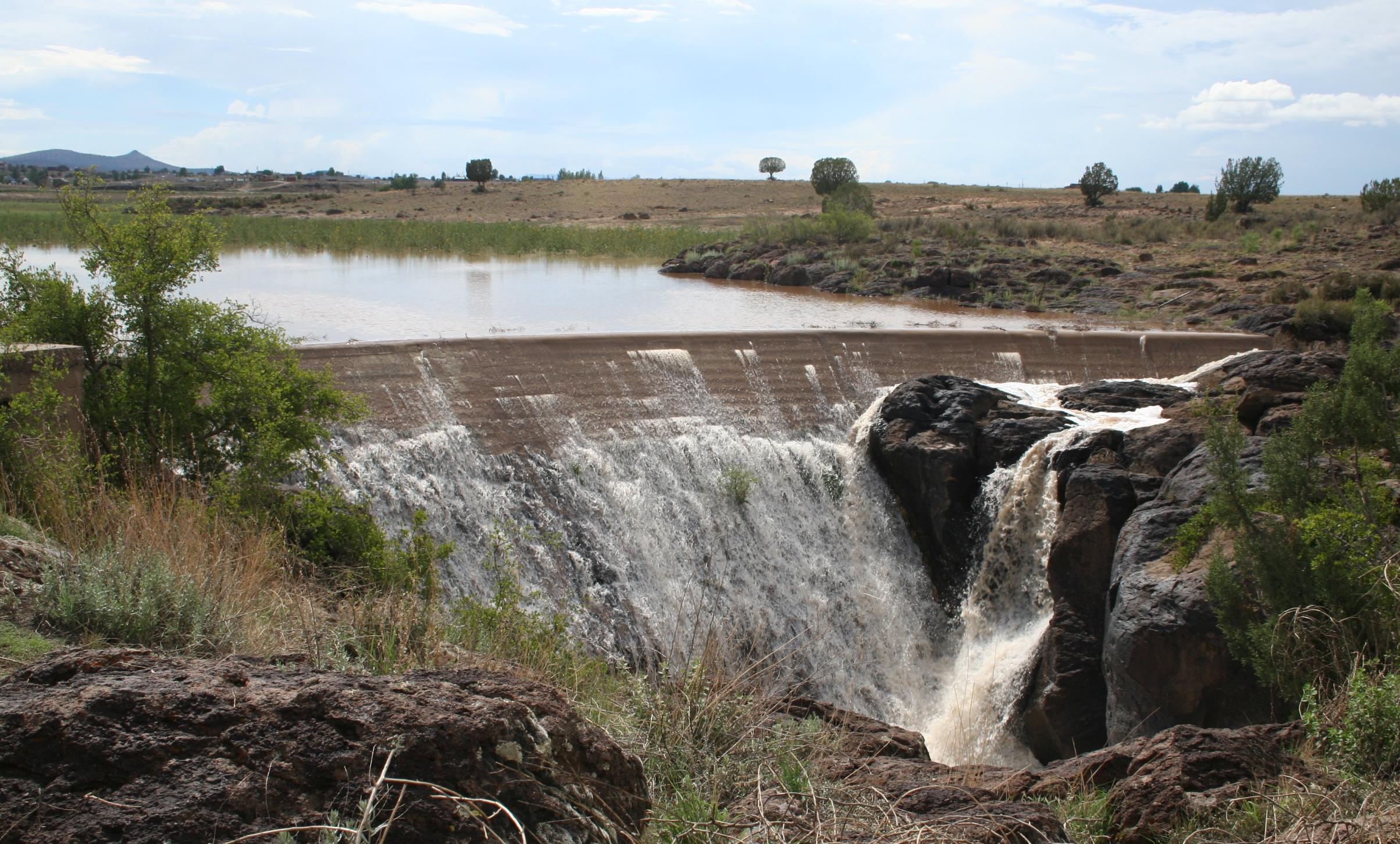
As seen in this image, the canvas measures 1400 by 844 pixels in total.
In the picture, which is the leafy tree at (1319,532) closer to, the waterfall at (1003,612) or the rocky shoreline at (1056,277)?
the waterfall at (1003,612)

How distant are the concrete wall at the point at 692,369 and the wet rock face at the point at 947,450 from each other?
55.7 inches

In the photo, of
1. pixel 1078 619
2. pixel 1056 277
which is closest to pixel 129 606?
pixel 1078 619

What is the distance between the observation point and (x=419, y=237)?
35938 mm

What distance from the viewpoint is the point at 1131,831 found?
4605 millimetres

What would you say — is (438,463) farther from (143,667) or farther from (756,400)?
(143,667)

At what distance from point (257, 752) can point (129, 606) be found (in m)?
1.90

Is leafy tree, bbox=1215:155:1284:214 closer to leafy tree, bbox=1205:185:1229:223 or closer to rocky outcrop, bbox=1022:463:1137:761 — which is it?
leafy tree, bbox=1205:185:1229:223

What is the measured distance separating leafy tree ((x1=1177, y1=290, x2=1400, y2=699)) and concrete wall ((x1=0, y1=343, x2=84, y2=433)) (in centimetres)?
841

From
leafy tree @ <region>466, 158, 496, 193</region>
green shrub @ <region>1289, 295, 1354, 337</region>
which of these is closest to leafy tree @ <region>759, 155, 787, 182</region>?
leafy tree @ <region>466, 158, 496, 193</region>

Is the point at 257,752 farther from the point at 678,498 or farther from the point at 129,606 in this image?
the point at 678,498

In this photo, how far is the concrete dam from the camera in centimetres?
1070

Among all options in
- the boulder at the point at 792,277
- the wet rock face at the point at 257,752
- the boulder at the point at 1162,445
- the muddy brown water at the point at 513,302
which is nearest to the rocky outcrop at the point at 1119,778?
the wet rock face at the point at 257,752

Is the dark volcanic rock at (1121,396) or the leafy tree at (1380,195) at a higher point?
the leafy tree at (1380,195)

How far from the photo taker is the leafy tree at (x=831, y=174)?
53.6m
